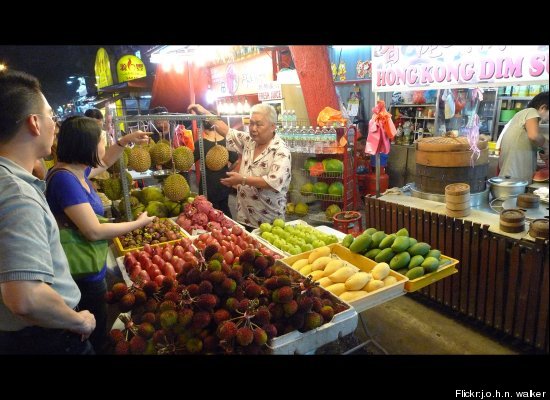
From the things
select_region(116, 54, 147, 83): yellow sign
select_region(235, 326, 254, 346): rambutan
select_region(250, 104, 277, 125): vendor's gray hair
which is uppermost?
select_region(116, 54, 147, 83): yellow sign

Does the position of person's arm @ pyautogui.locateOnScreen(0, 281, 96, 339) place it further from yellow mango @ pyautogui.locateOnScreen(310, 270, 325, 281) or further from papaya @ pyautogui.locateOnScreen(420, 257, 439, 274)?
papaya @ pyautogui.locateOnScreen(420, 257, 439, 274)

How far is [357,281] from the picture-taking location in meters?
2.01

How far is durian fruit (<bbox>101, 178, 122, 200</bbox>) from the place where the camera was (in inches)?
134

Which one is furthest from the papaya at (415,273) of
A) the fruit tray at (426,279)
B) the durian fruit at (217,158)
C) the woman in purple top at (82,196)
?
the durian fruit at (217,158)

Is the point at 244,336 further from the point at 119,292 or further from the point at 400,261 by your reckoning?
the point at 400,261

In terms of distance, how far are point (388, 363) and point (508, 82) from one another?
2387 mm

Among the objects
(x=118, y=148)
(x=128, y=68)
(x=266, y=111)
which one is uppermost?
(x=128, y=68)

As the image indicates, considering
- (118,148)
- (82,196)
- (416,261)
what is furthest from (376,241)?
(118,148)

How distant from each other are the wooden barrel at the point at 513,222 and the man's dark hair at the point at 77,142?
2.90m

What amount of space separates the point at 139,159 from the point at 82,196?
3.84ft

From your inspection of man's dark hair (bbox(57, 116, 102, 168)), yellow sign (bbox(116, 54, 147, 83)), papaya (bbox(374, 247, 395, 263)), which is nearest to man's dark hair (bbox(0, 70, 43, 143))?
man's dark hair (bbox(57, 116, 102, 168))

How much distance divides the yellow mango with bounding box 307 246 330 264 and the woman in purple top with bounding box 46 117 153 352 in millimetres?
1134

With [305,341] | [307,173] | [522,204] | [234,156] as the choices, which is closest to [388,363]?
[305,341]

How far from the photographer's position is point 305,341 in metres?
1.62
